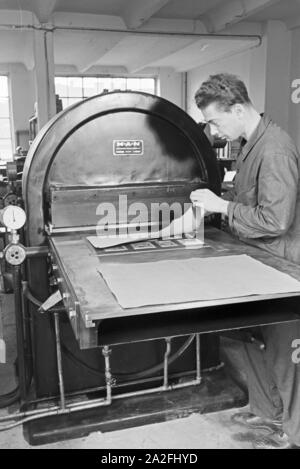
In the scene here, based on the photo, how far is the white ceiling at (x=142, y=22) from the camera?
5684 mm

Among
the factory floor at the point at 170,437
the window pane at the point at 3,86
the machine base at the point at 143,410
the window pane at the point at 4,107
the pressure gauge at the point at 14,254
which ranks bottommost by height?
the factory floor at the point at 170,437

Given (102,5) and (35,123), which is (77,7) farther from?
(35,123)

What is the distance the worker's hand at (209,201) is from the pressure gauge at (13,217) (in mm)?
646

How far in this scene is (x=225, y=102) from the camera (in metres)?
1.66

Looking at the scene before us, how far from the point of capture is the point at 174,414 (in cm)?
198

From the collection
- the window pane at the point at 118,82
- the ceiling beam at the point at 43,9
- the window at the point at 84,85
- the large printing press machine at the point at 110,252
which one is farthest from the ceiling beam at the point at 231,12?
the window pane at the point at 118,82

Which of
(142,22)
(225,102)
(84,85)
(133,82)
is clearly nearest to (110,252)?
(225,102)

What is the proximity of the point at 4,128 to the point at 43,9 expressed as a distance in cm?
648

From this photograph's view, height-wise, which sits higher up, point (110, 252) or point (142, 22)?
point (142, 22)

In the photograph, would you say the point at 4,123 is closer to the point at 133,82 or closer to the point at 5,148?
the point at 5,148

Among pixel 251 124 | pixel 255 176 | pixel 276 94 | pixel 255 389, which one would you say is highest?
pixel 276 94

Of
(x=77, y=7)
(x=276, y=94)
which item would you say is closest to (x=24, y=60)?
(x=77, y=7)

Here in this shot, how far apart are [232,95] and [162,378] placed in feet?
4.15

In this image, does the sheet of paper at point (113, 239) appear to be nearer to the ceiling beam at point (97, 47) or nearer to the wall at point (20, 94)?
the ceiling beam at point (97, 47)
